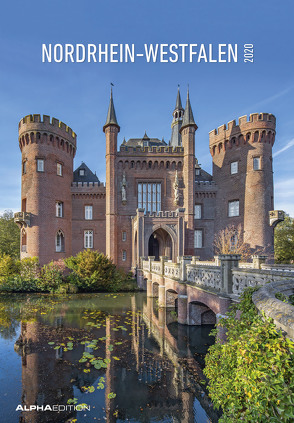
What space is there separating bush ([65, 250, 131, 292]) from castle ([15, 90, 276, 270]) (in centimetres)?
357

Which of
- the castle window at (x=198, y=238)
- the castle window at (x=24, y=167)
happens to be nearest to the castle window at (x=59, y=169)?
the castle window at (x=24, y=167)

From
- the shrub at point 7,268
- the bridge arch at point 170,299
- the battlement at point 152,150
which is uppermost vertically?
the battlement at point 152,150

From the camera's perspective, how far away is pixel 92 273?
2027 centimetres

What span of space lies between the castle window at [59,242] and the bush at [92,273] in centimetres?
463

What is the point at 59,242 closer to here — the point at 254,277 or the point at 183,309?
the point at 183,309

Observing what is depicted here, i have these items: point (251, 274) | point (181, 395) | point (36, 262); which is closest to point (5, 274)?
point (36, 262)

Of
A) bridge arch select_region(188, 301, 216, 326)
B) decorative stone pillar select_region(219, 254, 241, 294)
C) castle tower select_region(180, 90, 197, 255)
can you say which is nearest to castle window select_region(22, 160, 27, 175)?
castle tower select_region(180, 90, 197, 255)

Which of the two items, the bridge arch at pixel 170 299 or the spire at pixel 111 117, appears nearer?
the bridge arch at pixel 170 299

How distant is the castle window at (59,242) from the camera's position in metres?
25.2

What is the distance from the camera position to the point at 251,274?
7160 millimetres

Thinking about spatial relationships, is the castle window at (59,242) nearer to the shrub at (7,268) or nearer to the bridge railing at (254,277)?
the shrub at (7,268)

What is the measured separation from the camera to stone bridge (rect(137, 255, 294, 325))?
7379mm

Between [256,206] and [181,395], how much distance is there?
21.8 m

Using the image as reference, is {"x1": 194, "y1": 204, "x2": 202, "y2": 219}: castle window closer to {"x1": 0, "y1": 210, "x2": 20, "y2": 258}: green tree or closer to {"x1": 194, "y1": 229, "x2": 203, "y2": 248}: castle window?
{"x1": 194, "y1": 229, "x2": 203, "y2": 248}: castle window
